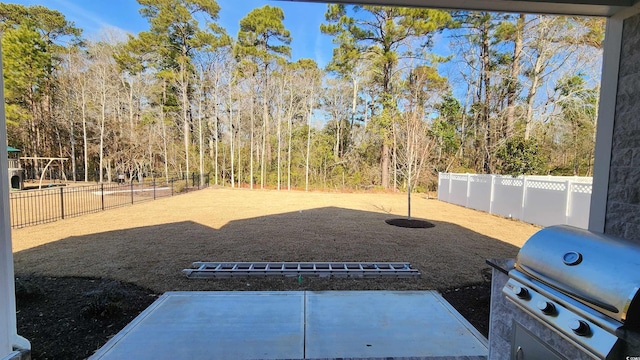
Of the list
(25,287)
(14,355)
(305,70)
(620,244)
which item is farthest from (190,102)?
(620,244)

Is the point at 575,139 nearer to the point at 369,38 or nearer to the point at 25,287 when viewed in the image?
the point at 369,38

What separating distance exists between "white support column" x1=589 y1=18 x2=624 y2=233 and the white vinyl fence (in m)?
4.36

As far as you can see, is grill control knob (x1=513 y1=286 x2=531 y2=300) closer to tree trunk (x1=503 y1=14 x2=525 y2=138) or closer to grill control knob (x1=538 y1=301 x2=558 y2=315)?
grill control knob (x1=538 y1=301 x2=558 y2=315)

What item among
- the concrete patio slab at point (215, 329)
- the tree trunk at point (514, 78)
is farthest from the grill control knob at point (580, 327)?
the tree trunk at point (514, 78)

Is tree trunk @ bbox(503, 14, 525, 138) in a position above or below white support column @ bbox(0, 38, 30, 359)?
above

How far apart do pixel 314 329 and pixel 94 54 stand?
23973 mm

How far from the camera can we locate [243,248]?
15.8ft

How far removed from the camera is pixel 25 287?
2.80 metres

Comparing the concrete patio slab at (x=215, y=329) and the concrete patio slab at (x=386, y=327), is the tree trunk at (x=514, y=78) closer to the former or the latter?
the concrete patio slab at (x=386, y=327)

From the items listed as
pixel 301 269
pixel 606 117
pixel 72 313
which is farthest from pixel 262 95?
pixel 606 117

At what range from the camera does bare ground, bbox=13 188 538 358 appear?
3.20 meters

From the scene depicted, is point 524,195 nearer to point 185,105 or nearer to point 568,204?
point 568,204

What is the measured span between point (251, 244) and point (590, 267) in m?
4.65

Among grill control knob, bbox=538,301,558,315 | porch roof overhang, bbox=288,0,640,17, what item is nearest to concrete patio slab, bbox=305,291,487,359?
grill control knob, bbox=538,301,558,315
